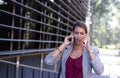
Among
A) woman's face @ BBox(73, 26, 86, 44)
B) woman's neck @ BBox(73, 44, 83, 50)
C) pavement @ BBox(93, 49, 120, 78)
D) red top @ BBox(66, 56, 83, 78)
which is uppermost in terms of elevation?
woman's face @ BBox(73, 26, 86, 44)

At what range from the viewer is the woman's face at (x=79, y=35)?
3244 millimetres

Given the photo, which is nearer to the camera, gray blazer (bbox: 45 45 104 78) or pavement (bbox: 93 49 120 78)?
gray blazer (bbox: 45 45 104 78)

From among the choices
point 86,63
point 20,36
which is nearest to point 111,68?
point 20,36

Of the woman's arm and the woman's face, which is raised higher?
the woman's face

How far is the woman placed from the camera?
3176 millimetres

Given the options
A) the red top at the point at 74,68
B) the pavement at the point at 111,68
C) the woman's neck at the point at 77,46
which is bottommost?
the pavement at the point at 111,68

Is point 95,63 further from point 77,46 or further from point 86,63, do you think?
point 77,46

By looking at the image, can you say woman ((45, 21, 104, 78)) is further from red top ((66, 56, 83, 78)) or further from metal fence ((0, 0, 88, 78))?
metal fence ((0, 0, 88, 78))

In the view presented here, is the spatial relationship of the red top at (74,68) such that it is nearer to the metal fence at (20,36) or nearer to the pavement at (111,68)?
the metal fence at (20,36)

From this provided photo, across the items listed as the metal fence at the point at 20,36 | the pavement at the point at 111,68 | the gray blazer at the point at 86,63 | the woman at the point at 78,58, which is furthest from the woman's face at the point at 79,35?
the pavement at the point at 111,68

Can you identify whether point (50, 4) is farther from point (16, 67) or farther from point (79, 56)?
point (79, 56)

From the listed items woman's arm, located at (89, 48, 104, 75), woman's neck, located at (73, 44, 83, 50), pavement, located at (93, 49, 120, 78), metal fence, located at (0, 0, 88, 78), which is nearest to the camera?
woman's arm, located at (89, 48, 104, 75)

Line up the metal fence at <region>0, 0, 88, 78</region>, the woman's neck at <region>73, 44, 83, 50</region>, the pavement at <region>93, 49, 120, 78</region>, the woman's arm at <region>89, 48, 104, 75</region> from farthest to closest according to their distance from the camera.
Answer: the pavement at <region>93, 49, 120, 78</region>
the metal fence at <region>0, 0, 88, 78</region>
the woman's neck at <region>73, 44, 83, 50</region>
the woman's arm at <region>89, 48, 104, 75</region>

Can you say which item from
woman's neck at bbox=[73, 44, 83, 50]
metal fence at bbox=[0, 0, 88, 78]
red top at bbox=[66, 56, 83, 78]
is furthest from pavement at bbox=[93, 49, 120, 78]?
red top at bbox=[66, 56, 83, 78]
